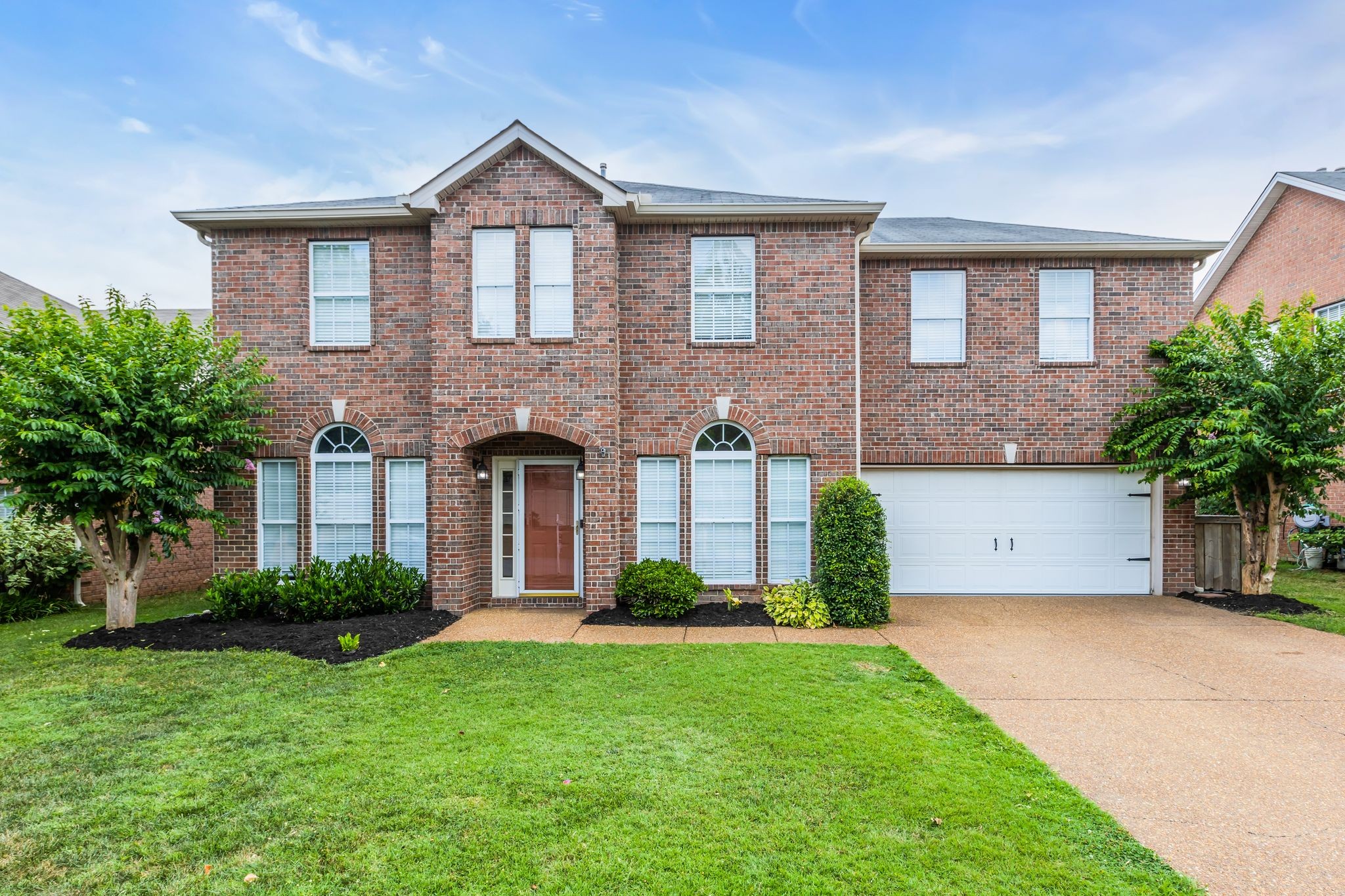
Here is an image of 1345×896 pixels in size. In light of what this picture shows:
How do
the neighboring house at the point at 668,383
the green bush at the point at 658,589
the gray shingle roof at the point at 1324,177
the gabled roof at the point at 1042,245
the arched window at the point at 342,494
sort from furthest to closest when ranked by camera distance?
the gray shingle roof at the point at 1324,177 → the gabled roof at the point at 1042,245 → the arched window at the point at 342,494 → the neighboring house at the point at 668,383 → the green bush at the point at 658,589

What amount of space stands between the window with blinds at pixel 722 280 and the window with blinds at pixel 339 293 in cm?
514

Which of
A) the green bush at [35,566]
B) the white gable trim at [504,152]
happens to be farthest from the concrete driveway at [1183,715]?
the green bush at [35,566]

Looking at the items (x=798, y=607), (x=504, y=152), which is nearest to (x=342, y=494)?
(x=504, y=152)

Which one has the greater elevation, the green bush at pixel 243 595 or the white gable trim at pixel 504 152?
the white gable trim at pixel 504 152

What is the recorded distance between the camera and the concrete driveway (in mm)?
3609

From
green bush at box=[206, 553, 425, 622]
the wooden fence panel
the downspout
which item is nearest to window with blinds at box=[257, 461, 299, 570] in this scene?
green bush at box=[206, 553, 425, 622]

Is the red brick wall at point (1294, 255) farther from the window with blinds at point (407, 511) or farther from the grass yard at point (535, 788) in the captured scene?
the window with blinds at point (407, 511)

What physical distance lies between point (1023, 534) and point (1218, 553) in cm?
333

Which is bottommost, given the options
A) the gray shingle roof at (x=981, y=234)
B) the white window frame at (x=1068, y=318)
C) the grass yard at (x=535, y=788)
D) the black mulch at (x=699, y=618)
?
the black mulch at (x=699, y=618)

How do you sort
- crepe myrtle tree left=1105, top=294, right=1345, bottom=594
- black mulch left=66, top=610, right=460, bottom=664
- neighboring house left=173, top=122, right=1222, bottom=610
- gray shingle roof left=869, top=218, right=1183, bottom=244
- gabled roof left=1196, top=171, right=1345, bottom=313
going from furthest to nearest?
gabled roof left=1196, top=171, right=1345, bottom=313, gray shingle roof left=869, top=218, right=1183, bottom=244, neighboring house left=173, top=122, right=1222, bottom=610, crepe myrtle tree left=1105, top=294, right=1345, bottom=594, black mulch left=66, top=610, right=460, bottom=664

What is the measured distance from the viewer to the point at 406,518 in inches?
399

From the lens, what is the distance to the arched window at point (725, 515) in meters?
10.0

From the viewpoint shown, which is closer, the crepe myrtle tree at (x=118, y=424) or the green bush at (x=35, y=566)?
the crepe myrtle tree at (x=118, y=424)

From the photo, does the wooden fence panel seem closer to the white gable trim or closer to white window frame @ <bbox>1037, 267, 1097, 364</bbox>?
white window frame @ <bbox>1037, 267, 1097, 364</bbox>
